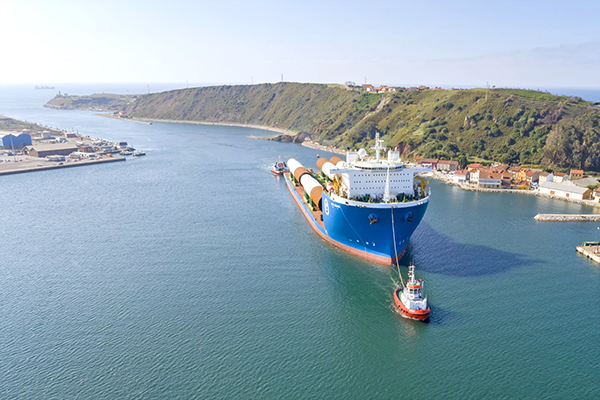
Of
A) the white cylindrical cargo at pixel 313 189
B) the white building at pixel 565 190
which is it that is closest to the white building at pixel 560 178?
the white building at pixel 565 190

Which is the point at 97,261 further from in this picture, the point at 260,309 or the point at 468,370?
the point at 468,370

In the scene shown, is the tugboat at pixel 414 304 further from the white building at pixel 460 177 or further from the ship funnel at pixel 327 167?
the white building at pixel 460 177

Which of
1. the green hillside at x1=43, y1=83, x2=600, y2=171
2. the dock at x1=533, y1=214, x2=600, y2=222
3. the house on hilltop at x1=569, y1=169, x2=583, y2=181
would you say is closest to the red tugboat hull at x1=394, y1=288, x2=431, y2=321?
the dock at x1=533, y1=214, x2=600, y2=222

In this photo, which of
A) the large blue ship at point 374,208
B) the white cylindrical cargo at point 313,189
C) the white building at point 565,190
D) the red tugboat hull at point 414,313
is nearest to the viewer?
the red tugboat hull at point 414,313

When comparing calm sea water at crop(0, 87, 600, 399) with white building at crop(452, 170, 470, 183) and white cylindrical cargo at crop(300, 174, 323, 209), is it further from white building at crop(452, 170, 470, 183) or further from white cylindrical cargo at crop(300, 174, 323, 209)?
white building at crop(452, 170, 470, 183)

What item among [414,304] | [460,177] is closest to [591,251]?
[414,304]

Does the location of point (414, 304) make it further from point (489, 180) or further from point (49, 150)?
point (49, 150)
